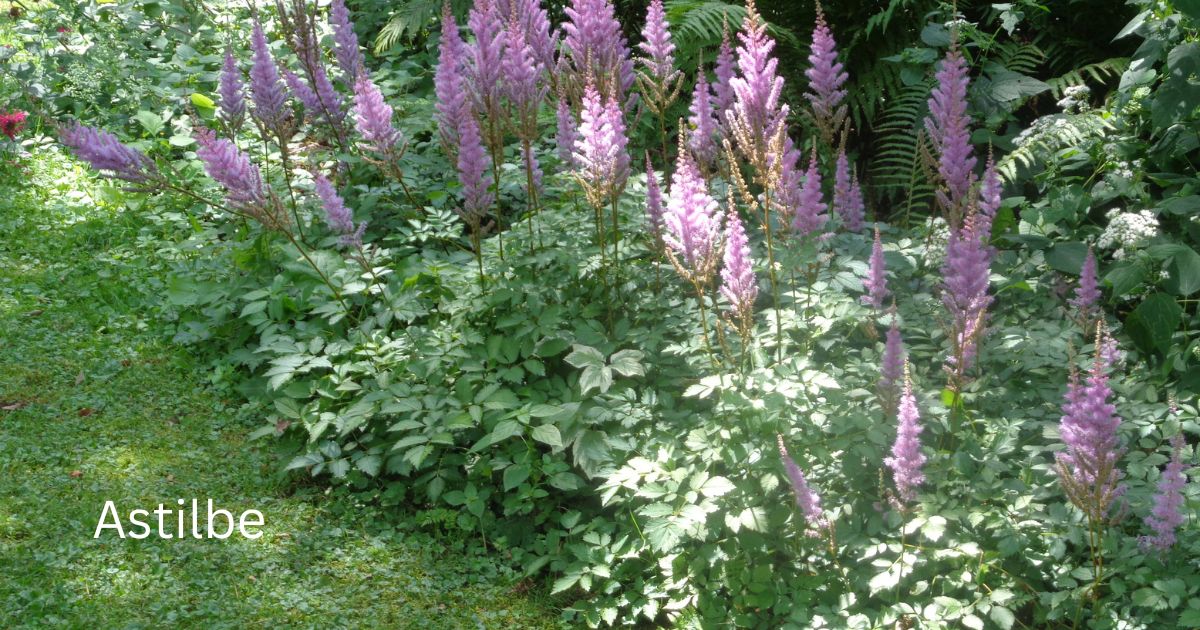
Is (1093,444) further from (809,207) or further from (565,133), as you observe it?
(565,133)

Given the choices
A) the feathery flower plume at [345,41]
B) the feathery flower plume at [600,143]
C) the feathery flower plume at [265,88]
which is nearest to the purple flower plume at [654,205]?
the feathery flower plume at [600,143]

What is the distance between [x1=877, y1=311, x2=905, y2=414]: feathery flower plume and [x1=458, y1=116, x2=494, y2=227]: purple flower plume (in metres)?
1.66

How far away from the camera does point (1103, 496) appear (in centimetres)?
267

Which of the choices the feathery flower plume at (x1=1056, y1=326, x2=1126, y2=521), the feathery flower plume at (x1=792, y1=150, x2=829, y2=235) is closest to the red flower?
the feathery flower plume at (x1=792, y1=150, x2=829, y2=235)

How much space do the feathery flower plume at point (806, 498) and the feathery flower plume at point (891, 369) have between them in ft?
1.15

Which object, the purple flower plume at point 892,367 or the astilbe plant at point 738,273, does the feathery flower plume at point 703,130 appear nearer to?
the astilbe plant at point 738,273

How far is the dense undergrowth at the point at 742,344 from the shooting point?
304 cm

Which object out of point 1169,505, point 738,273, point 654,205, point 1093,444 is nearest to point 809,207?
point 738,273

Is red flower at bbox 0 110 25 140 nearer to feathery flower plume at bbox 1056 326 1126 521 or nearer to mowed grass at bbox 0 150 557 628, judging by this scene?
mowed grass at bbox 0 150 557 628

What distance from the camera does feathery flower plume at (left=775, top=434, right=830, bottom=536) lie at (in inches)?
116

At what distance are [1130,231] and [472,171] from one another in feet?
7.63

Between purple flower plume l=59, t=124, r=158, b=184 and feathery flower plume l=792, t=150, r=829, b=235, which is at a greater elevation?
purple flower plume l=59, t=124, r=158, b=184

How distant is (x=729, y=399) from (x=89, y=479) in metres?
2.40

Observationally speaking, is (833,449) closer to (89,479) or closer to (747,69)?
(747,69)
